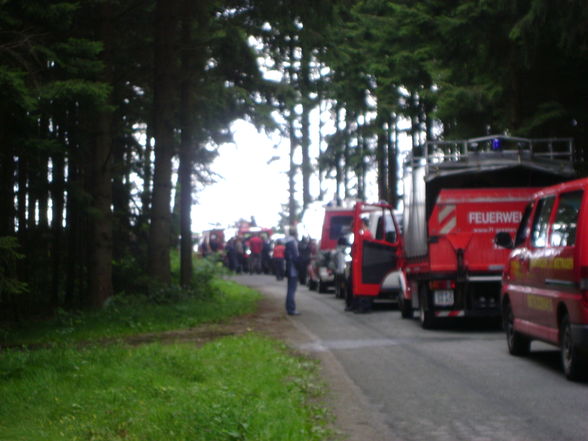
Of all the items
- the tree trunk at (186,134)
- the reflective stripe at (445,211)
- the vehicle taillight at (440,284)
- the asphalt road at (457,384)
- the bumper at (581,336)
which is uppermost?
the tree trunk at (186,134)

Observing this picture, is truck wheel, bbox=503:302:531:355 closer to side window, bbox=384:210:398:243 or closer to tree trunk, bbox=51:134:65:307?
side window, bbox=384:210:398:243

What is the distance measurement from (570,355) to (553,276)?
3.06 ft

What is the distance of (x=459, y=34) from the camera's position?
21828 mm

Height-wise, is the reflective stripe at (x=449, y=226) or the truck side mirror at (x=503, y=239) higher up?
the reflective stripe at (x=449, y=226)

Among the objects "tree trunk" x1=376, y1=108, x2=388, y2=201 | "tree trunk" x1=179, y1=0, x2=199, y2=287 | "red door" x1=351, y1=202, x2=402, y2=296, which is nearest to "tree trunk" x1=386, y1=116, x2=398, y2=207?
"tree trunk" x1=376, y1=108, x2=388, y2=201

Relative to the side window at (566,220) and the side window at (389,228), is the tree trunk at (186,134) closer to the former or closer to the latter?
the side window at (389,228)

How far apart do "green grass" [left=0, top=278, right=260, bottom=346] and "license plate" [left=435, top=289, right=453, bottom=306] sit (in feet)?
15.4

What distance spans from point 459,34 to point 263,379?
1252cm

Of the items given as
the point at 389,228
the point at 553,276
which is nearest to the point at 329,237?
the point at 389,228

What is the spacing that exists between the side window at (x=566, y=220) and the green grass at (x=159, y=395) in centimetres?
318

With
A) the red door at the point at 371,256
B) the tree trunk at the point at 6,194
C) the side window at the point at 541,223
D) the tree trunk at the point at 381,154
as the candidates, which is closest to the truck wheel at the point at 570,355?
the side window at the point at 541,223

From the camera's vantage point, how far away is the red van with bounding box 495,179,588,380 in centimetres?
1092

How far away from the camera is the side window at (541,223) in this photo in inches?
494

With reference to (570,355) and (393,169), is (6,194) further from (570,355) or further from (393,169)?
(393,169)
